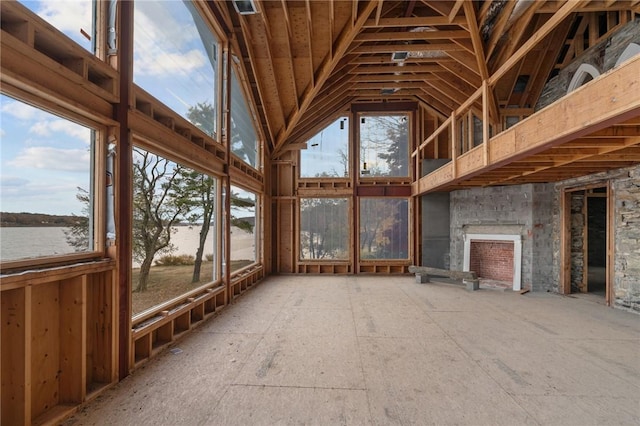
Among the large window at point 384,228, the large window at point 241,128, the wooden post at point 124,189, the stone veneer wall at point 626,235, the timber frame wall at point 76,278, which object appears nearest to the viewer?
the timber frame wall at point 76,278

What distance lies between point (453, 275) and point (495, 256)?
65.3 inches

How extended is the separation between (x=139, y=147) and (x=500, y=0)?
7539 mm

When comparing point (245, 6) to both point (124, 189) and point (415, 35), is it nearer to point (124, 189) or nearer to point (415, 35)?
point (415, 35)

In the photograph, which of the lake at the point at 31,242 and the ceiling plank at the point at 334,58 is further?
the ceiling plank at the point at 334,58

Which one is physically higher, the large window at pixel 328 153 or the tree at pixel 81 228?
the large window at pixel 328 153

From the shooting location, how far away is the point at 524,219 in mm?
7605

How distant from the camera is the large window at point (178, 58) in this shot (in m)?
3.80

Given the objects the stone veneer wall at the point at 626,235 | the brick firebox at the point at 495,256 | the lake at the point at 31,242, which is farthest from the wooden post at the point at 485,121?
the lake at the point at 31,242

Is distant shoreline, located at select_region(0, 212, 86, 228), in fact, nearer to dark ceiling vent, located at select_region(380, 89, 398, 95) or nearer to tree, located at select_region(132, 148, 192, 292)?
tree, located at select_region(132, 148, 192, 292)

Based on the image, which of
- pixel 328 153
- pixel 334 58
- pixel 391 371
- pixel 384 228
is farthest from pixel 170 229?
pixel 384 228

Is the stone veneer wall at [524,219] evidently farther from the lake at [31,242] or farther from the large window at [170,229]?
the lake at [31,242]

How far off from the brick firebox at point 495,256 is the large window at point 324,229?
410 centimetres

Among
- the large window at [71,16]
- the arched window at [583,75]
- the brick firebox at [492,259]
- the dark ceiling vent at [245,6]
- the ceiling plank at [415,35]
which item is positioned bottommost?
the brick firebox at [492,259]

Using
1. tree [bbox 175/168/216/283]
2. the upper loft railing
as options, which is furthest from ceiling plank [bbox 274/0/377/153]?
tree [bbox 175/168/216/283]
